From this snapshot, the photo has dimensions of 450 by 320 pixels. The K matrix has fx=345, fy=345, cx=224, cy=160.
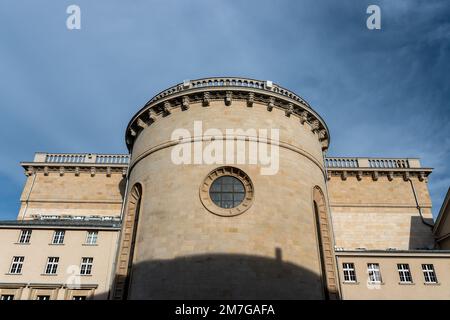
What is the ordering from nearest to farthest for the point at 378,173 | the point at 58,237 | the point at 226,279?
the point at 226,279 < the point at 58,237 < the point at 378,173

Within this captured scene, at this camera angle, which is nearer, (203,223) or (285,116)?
(203,223)

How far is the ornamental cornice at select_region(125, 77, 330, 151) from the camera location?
57.9 feet

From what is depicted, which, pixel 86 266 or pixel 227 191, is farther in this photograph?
pixel 86 266

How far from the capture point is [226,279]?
13.7m

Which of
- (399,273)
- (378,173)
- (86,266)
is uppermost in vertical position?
(378,173)

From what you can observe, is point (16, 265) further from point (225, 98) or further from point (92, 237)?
point (225, 98)

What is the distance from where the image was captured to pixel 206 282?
1370cm

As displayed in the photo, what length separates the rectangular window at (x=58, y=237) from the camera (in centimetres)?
2074

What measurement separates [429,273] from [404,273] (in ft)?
4.62

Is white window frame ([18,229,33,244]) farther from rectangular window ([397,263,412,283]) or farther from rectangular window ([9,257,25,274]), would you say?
rectangular window ([397,263,412,283])

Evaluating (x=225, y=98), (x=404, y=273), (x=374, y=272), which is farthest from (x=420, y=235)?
(x=225, y=98)
